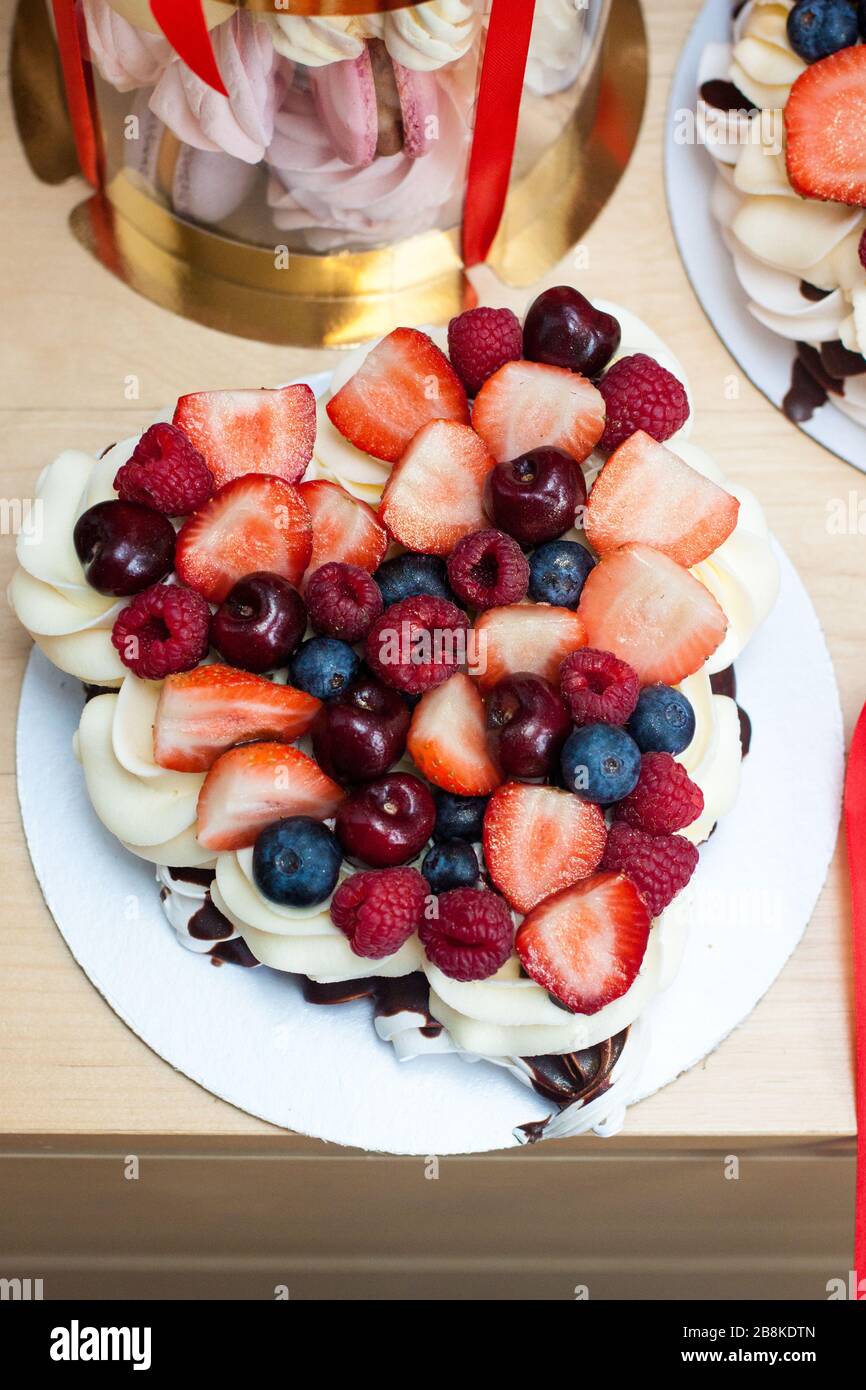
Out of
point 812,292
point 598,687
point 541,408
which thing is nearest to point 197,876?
point 598,687

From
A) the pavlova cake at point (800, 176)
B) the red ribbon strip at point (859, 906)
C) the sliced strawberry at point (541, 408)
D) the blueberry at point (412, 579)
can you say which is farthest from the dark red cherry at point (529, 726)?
the pavlova cake at point (800, 176)

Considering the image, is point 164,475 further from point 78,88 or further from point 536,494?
point 78,88

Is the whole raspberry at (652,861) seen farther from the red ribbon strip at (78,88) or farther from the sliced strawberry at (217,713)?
the red ribbon strip at (78,88)

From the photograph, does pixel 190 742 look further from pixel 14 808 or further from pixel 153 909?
pixel 14 808

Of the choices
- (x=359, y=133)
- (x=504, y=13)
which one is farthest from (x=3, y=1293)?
(x=504, y=13)

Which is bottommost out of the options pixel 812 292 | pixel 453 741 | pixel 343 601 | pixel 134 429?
pixel 453 741

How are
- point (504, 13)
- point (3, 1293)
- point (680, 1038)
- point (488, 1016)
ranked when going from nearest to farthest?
point (488, 1016)
point (680, 1038)
point (504, 13)
point (3, 1293)
